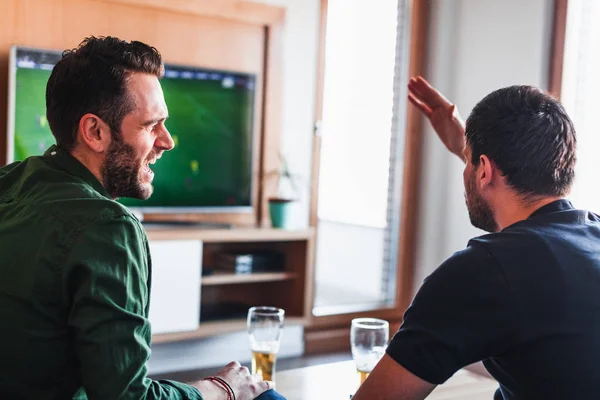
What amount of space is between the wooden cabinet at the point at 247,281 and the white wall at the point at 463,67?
940 mm

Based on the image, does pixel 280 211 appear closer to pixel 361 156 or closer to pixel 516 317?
pixel 361 156

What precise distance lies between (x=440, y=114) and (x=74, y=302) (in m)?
1.13

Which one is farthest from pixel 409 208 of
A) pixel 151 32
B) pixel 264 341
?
pixel 264 341

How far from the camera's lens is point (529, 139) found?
4.22 ft

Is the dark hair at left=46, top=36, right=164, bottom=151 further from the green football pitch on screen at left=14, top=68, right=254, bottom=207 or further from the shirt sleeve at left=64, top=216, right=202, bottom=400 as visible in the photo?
the green football pitch on screen at left=14, top=68, right=254, bottom=207

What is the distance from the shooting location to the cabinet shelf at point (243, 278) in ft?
12.5

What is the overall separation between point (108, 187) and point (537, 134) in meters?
0.74

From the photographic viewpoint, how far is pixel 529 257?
3.80 ft

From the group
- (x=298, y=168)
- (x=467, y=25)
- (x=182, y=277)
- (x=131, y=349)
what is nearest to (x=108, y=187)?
(x=131, y=349)

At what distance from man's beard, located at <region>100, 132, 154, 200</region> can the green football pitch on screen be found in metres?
2.46

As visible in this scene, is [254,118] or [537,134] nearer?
[537,134]

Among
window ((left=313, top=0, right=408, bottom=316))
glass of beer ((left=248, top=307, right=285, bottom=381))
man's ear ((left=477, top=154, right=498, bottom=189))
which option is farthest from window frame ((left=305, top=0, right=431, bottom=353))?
man's ear ((left=477, top=154, right=498, bottom=189))

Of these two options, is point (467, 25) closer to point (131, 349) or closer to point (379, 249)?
point (379, 249)

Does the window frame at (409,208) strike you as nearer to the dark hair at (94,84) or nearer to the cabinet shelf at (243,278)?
the cabinet shelf at (243,278)
